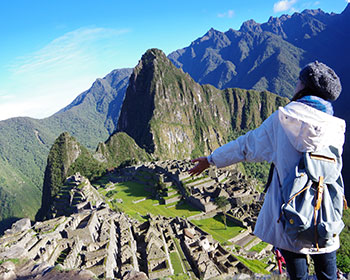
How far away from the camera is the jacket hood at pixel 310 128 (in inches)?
101

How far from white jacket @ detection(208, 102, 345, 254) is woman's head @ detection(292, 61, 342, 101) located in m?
0.36

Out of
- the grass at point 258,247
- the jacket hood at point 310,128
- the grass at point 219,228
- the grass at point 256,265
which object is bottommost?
the grass at point 258,247

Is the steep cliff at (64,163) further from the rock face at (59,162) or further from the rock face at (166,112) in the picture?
the rock face at (166,112)

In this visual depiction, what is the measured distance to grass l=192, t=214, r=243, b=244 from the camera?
107 feet

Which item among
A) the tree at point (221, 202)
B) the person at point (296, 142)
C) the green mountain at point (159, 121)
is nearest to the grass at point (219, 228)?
the tree at point (221, 202)

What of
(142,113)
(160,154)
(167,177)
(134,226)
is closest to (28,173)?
(142,113)

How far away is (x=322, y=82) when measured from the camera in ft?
9.57

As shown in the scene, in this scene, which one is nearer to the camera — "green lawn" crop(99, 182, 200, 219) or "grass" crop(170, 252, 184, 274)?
"grass" crop(170, 252, 184, 274)

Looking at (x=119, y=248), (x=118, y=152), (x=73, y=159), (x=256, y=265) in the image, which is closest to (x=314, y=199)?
(x=119, y=248)

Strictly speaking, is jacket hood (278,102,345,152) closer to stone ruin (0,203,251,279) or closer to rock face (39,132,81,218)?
stone ruin (0,203,251,279)

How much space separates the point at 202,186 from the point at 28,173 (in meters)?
172

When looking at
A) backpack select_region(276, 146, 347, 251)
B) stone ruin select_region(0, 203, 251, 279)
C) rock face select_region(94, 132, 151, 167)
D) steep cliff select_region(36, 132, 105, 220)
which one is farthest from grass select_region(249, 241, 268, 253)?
rock face select_region(94, 132, 151, 167)

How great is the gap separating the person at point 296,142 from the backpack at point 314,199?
0.13 meters

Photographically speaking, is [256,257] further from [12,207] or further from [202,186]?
[12,207]
